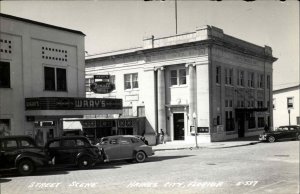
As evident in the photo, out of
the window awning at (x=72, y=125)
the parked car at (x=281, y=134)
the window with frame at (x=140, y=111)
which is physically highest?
the window with frame at (x=140, y=111)

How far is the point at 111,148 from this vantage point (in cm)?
1956

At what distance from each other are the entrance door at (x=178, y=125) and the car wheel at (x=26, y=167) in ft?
72.2

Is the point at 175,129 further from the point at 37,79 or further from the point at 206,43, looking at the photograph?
the point at 37,79

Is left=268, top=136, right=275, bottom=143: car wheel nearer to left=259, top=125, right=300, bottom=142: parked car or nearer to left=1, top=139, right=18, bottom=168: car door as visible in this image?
left=259, top=125, right=300, bottom=142: parked car

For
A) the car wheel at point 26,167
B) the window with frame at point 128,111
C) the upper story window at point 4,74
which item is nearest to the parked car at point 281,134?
the window with frame at point 128,111

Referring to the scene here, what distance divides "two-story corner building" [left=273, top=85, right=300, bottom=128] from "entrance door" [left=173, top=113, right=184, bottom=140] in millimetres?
23480

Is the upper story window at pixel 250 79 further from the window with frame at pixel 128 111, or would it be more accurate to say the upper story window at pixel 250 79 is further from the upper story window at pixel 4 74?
the upper story window at pixel 4 74

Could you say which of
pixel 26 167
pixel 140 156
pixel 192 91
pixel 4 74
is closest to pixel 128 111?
pixel 192 91

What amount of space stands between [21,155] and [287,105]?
47.0 meters

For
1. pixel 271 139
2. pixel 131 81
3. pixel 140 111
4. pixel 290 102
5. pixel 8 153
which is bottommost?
pixel 271 139

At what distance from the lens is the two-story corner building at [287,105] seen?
175 feet

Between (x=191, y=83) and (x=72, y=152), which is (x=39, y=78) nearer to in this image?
(x=72, y=152)

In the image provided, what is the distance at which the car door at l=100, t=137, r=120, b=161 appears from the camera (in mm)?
19480

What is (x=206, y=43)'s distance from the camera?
34562 millimetres
